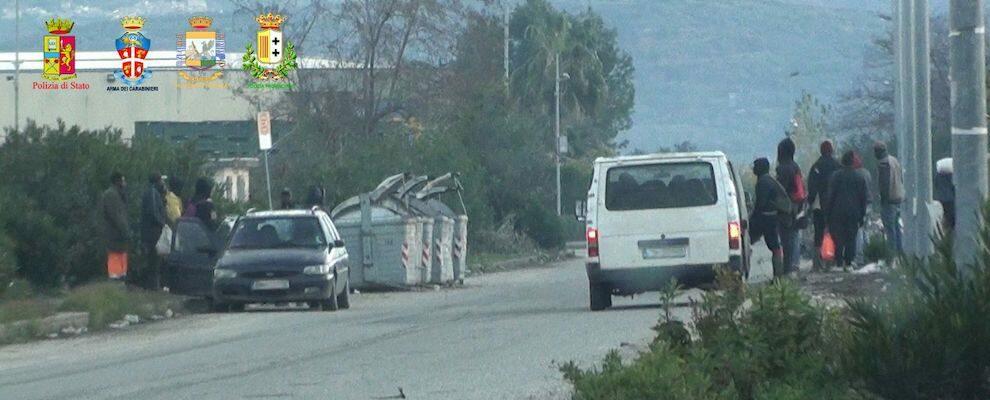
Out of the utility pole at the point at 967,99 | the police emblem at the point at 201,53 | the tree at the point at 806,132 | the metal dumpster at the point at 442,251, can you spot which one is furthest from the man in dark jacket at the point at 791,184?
the tree at the point at 806,132

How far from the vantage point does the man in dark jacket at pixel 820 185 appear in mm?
25281

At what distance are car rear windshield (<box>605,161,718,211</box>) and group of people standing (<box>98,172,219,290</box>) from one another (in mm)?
7491

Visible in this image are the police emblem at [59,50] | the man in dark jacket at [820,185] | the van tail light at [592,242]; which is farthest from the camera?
the police emblem at [59,50]

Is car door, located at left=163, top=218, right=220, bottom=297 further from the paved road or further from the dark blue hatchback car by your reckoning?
the paved road

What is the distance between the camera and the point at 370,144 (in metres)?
45.2

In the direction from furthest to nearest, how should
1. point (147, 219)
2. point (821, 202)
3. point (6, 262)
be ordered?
point (147, 219) → point (821, 202) → point (6, 262)

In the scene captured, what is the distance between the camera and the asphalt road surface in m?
14.0

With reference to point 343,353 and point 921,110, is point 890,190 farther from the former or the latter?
point 343,353

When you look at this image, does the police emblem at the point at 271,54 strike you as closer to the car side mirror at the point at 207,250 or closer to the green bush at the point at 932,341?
the car side mirror at the point at 207,250

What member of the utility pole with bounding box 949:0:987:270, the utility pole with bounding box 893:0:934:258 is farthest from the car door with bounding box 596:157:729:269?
the utility pole with bounding box 949:0:987:270

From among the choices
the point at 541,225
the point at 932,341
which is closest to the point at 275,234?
the point at 932,341

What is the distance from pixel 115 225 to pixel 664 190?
329 inches

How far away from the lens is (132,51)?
67.2 metres

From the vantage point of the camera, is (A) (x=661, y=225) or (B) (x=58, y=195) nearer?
(A) (x=661, y=225)
